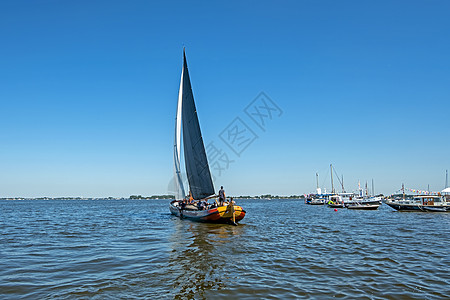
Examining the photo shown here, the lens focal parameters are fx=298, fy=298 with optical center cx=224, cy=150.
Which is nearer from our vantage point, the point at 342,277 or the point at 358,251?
the point at 342,277

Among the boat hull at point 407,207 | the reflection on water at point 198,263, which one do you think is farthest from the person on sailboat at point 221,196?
the boat hull at point 407,207

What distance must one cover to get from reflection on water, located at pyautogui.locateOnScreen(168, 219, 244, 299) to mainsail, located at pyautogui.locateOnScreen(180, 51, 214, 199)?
900cm

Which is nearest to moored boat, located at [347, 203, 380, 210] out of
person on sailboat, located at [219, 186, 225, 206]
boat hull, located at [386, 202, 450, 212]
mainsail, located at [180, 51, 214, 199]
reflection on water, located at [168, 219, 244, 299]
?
boat hull, located at [386, 202, 450, 212]

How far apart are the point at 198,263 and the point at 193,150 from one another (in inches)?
700

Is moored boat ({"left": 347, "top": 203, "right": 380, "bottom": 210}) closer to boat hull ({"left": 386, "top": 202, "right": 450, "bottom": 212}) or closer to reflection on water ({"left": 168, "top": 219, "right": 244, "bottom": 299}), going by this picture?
boat hull ({"left": 386, "top": 202, "right": 450, "bottom": 212})

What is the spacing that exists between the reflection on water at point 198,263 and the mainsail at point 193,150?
9003mm

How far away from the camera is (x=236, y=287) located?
858 centimetres

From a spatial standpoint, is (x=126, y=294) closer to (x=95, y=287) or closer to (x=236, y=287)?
A: (x=95, y=287)

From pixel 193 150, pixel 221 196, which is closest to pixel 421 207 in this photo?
pixel 221 196

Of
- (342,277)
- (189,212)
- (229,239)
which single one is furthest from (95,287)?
(189,212)

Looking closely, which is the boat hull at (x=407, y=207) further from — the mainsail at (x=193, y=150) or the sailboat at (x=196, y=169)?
the mainsail at (x=193, y=150)

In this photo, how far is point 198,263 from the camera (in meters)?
11.6

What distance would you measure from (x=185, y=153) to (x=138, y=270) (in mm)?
20224

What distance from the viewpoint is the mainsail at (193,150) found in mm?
27625
